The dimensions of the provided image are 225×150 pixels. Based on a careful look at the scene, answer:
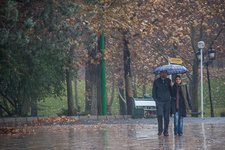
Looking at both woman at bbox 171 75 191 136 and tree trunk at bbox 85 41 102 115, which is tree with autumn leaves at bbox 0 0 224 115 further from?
woman at bbox 171 75 191 136

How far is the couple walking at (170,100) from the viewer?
39.0 feet

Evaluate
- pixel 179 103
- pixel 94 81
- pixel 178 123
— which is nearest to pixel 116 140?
pixel 178 123

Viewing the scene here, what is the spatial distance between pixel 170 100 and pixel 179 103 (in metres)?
0.27

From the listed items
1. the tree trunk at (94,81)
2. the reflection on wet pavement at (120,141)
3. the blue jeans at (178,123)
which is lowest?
the reflection on wet pavement at (120,141)

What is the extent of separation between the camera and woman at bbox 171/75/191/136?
1189 centimetres

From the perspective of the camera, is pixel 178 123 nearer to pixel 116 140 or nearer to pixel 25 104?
pixel 116 140

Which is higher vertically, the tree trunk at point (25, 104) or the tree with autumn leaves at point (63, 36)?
the tree with autumn leaves at point (63, 36)

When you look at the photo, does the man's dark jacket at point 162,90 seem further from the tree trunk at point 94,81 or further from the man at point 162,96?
the tree trunk at point 94,81

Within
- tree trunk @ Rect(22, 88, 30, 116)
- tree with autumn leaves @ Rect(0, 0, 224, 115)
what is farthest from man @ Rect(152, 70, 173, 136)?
tree trunk @ Rect(22, 88, 30, 116)

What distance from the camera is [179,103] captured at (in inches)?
472

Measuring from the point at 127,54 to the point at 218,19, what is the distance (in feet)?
39.7

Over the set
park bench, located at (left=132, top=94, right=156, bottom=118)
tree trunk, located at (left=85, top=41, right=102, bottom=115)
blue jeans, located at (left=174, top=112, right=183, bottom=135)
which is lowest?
blue jeans, located at (left=174, top=112, right=183, bottom=135)

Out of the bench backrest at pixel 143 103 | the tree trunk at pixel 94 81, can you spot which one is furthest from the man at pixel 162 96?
the tree trunk at pixel 94 81

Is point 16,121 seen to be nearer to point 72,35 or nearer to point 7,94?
point 7,94
